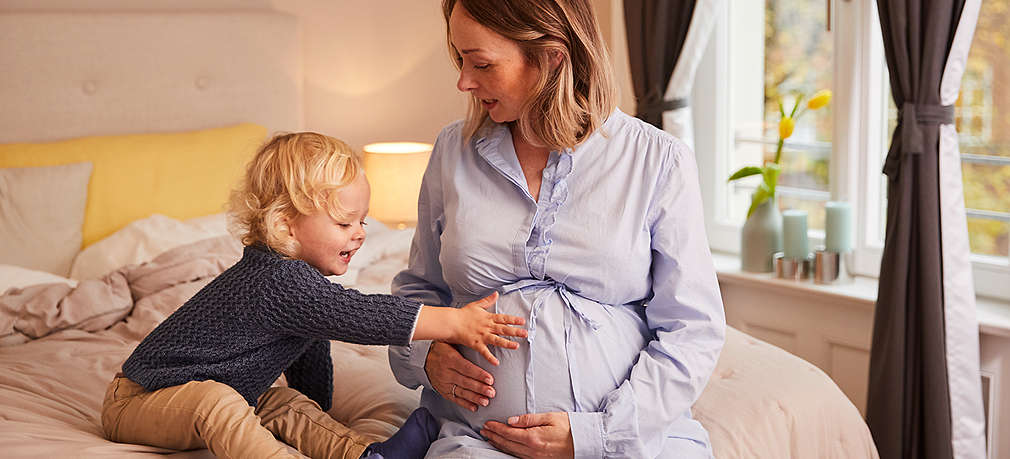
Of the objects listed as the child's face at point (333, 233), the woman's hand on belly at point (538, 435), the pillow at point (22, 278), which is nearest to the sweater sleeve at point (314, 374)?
the child's face at point (333, 233)

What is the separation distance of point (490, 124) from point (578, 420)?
0.53 metres

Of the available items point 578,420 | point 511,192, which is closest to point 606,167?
point 511,192

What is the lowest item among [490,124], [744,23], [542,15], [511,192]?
[511,192]

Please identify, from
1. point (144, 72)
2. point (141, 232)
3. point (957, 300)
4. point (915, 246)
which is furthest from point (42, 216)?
point (957, 300)

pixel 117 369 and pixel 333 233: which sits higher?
pixel 333 233

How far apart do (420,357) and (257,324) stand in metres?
0.27

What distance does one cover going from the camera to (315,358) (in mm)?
1701

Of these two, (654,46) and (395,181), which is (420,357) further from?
(395,181)

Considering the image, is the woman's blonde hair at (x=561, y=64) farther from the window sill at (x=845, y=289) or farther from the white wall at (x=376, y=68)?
the white wall at (x=376, y=68)

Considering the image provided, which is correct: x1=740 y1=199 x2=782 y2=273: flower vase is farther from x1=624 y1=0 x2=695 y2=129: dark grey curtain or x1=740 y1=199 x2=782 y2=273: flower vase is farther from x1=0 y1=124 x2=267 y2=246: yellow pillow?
x1=0 y1=124 x2=267 y2=246: yellow pillow

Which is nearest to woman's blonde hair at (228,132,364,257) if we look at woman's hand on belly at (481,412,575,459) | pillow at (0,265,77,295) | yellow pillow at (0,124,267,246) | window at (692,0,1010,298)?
woman's hand on belly at (481,412,575,459)

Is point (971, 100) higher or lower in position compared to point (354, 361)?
higher

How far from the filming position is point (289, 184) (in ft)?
4.82

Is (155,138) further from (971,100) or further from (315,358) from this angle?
(971,100)
